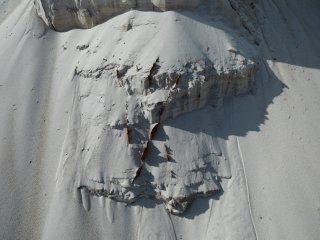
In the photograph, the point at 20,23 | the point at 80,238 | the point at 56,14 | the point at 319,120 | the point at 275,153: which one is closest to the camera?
the point at 80,238

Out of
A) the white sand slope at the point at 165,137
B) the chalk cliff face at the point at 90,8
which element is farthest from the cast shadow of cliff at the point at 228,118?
the chalk cliff face at the point at 90,8

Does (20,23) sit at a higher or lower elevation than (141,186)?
higher

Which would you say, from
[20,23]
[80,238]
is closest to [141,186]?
[80,238]

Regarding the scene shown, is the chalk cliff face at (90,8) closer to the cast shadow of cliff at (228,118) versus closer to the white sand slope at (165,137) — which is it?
the white sand slope at (165,137)

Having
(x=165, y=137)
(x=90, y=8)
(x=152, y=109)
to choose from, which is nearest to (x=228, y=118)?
(x=165, y=137)

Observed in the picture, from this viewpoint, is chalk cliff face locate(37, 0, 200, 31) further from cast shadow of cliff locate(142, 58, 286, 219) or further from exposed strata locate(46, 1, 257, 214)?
cast shadow of cliff locate(142, 58, 286, 219)

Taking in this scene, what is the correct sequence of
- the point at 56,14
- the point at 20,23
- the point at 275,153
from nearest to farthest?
the point at 275,153 → the point at 56,14 → the point at 20,23

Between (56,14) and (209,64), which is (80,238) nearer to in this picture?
(209,64)

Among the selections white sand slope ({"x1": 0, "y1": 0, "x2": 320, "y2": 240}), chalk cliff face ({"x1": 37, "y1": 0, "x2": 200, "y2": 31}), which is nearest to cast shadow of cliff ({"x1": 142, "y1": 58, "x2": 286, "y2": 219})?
white sand slope ({"x1": 0, "y1": 0, "x2": 320, "y2": 240})

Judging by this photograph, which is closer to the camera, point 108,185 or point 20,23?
point 108,185
